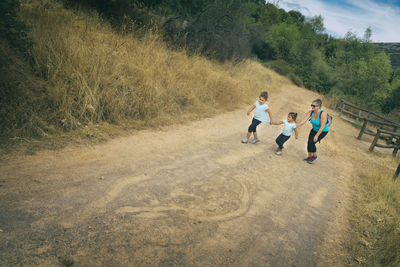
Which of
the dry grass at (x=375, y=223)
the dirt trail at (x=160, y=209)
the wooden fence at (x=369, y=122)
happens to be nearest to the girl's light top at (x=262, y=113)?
the dirt trail at (x=160, y=209)

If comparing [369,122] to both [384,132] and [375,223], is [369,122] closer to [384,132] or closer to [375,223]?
[384,132]

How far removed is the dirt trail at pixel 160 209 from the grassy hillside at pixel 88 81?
85 cm

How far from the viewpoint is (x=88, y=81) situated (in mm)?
5246

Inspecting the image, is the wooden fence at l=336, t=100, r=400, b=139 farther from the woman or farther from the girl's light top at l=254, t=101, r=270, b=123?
the girl's light top at l=254, t=101, r=270, b=123

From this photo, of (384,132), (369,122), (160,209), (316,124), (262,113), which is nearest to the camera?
(160,209)

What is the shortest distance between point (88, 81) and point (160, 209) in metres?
3.66

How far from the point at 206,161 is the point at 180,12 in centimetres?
933

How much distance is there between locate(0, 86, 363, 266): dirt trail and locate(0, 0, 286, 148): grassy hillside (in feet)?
2.78

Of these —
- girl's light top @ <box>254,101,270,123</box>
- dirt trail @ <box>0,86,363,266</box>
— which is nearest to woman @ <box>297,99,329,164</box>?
girl's light top @ <box>254,101,270,123</box>

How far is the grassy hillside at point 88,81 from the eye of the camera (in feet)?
14.1

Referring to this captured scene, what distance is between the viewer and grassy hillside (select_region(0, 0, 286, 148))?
14.1 ft

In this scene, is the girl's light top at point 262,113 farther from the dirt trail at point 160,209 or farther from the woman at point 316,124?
the dirt trail at point 160,209

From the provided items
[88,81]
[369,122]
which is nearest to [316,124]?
[88,81]

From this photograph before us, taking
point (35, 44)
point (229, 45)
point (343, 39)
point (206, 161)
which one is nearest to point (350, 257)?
point (206, 161)
